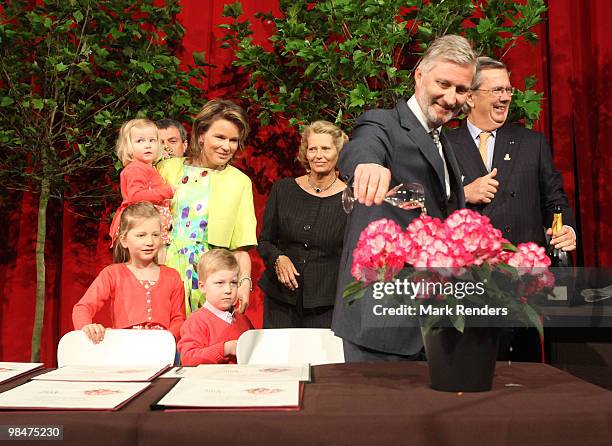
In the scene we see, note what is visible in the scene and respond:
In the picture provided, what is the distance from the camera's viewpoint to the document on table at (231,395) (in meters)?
1.10

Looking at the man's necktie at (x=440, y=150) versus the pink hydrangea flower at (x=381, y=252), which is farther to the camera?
the man's necktie at (x=440, y=150)

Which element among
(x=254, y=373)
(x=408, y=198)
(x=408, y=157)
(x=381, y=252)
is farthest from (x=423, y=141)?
(x=254, y=373)

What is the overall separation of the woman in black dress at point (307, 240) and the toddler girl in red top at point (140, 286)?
0.50 m

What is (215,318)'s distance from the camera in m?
2.53

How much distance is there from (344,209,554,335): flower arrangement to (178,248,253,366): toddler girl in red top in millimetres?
1238

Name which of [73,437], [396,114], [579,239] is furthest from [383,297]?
[579,239]

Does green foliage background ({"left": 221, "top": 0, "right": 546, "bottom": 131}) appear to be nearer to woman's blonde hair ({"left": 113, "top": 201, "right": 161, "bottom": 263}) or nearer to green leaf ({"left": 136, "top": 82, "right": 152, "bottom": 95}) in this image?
green leaf ({"left": 136, "top": 82, "right": 152, "bottom": 95})

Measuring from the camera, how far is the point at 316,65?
3.48 m

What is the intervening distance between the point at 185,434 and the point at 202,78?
3.23 meters

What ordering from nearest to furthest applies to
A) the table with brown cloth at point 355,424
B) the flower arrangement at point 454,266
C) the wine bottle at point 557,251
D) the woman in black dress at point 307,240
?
the table with brown cloth at point 355,424 < the flower arrangement at point 454,266 < the wine bottle at point 557,251 < the woman in black dress at point 307,240

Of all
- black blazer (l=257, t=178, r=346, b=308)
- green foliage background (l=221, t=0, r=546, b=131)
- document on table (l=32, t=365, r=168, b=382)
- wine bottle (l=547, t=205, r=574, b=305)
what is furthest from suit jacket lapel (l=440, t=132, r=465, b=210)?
green foliage background (l=221, t=0, r=546, b=131)

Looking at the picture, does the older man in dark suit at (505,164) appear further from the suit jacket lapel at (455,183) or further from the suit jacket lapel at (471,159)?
the suit jacket lapel at (455,183)

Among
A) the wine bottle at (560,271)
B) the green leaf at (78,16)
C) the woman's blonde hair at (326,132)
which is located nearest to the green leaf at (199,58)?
the green leaf at (78,16)

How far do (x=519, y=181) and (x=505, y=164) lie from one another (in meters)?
0.08
